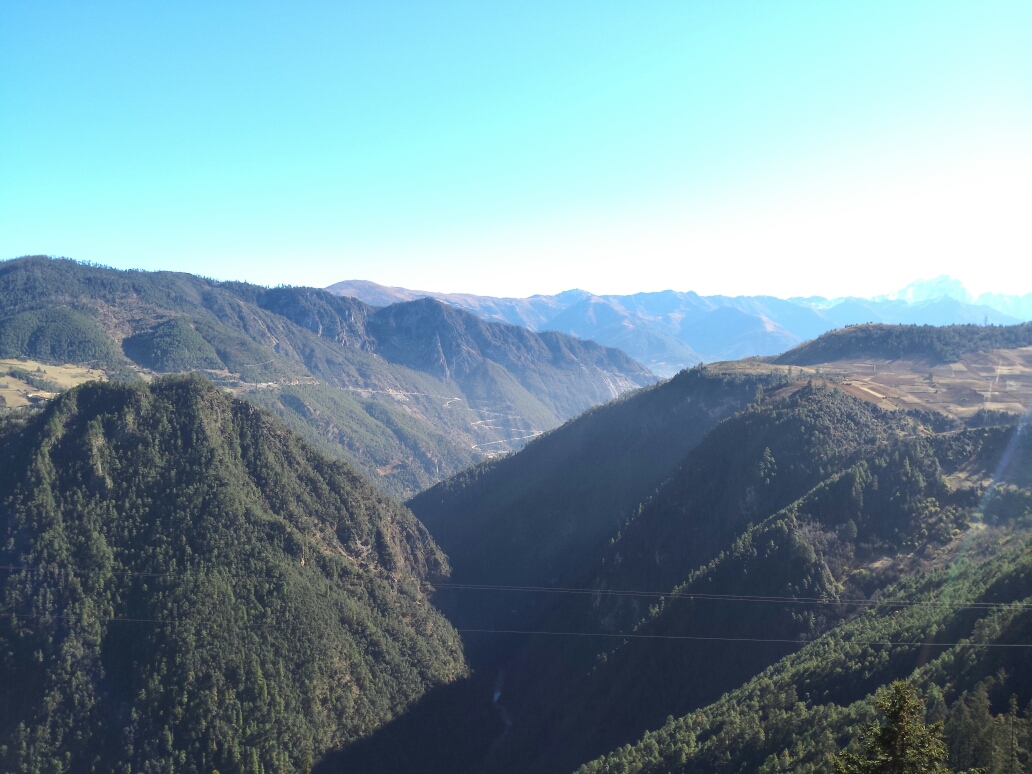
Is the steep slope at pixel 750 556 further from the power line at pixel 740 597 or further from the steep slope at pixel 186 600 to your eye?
the steep slope at pixel 186 600

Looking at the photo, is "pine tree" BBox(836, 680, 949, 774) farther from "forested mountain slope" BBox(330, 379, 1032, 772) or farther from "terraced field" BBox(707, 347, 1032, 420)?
"terraced field" BBox(707, 347, 1032, 420)

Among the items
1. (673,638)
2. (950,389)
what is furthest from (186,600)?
(950,389)

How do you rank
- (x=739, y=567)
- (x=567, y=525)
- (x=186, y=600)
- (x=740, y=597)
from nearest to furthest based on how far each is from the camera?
(x=186, y=600) < (x=740, y=597) < (x=739, y=567) < (x=567, y=525)

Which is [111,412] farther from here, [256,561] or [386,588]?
[386,588]

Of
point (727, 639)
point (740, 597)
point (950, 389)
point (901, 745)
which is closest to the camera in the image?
point (901, 745)

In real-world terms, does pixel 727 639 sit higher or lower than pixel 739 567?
lower

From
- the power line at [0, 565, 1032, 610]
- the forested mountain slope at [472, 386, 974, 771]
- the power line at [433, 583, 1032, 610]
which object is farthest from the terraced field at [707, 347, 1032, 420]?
the power line at [0, 565, 1032, 610]

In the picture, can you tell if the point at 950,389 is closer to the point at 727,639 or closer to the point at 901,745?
the point at 727,639

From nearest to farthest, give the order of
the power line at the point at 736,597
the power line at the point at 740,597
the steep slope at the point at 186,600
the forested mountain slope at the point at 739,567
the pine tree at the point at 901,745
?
the pine tree at the point at 901,745
the power line at the point at 740,597
the power line at the point at 736,597
the steep slope at the point at 186,600
the forested mountain slope at the point at 739,567

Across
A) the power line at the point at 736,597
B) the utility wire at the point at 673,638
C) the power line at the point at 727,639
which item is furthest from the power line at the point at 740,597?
the utility wire at the point at 673,638
